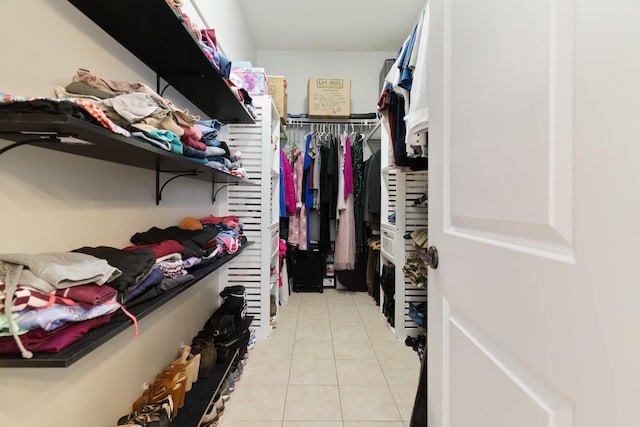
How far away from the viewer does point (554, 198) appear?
0.45 metres

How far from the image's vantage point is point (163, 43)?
3.49 feet

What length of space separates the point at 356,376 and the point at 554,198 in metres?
1.78

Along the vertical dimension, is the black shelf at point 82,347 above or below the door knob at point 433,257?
below

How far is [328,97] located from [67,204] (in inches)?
123

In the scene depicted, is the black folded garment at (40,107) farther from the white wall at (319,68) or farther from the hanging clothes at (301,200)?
the white wall at (319,68)

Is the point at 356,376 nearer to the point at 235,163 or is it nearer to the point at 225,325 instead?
the point at 225,325

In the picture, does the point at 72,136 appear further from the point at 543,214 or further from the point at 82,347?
the point at 543,214

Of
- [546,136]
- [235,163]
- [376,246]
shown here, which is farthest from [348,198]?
[546,136]

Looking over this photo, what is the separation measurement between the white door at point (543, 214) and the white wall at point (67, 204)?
3.49 ft

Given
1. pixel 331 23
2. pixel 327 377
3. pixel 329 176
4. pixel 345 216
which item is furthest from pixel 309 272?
pixel 331 23

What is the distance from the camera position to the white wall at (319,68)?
12.5ft

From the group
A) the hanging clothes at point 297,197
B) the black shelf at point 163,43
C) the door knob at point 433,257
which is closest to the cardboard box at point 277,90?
the hanging clothes at point 297,197

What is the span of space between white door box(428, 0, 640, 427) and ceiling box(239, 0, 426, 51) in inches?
101

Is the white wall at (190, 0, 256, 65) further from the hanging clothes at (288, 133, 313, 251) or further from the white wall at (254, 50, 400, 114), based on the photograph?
the hanging clothes at (288, 133, 313, 251)
